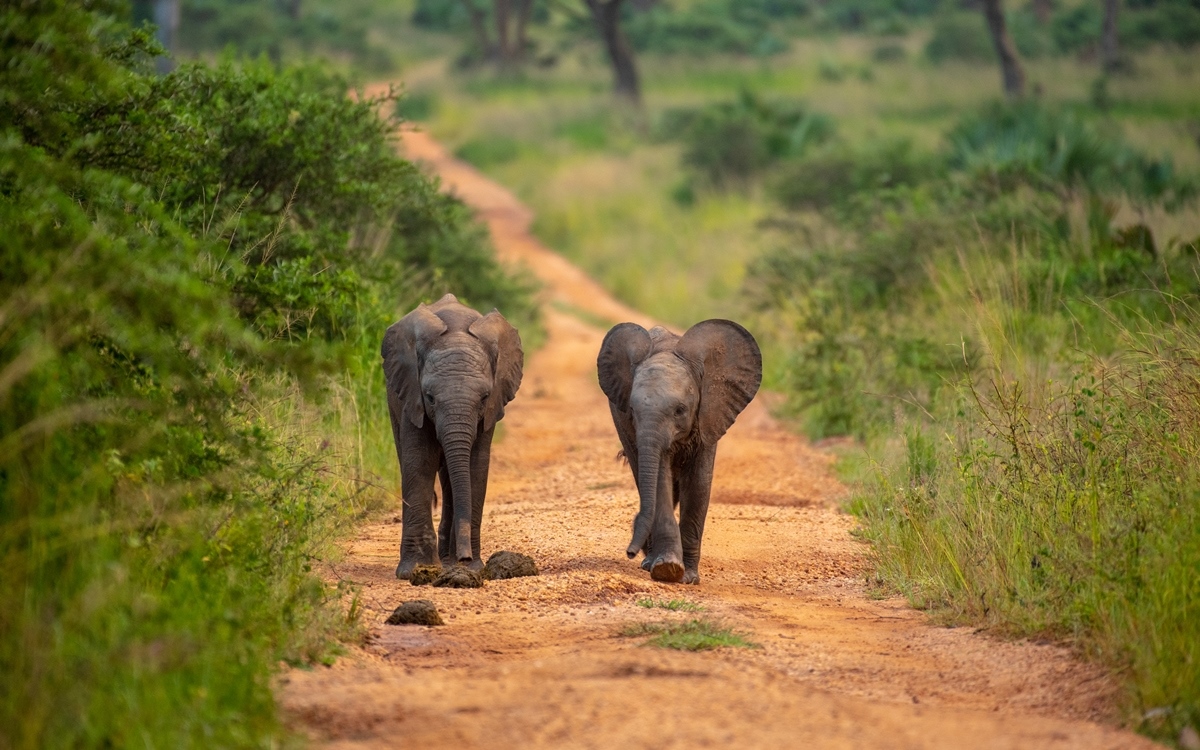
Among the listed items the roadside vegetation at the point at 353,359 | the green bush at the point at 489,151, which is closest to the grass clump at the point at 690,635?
the roadside vegetation at the point at 353,359

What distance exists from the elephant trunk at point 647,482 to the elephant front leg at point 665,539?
198 mm

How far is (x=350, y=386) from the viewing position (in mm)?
10711

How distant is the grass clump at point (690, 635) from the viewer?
6.34 m

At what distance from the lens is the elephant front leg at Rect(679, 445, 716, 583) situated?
839 centimetres

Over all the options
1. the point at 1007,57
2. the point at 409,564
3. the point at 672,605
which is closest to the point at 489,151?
the point at 1007,57

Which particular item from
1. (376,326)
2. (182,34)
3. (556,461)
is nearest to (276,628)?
(376,326)

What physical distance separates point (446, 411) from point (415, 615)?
1422 mm

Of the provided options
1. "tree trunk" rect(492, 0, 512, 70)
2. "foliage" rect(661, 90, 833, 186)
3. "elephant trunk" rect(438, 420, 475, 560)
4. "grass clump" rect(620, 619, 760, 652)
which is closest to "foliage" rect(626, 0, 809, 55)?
"tree trunk" rect(492, 0, 512, 70)

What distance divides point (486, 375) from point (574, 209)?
74.0 ft

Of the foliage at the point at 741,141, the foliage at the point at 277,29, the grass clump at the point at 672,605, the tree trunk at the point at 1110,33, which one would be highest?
the foliage at the point at 277,29

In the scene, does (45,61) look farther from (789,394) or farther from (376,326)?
(789,394)

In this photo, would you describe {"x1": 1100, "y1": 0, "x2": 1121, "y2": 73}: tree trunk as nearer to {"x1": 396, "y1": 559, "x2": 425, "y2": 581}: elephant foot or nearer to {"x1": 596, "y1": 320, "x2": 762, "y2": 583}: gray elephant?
{"x1": 596, "y1": 320, "x2": 762, "y2": 583}: gray elephant

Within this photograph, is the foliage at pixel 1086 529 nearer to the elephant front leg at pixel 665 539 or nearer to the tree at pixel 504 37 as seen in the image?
the elephant front leg at pixel 665 539

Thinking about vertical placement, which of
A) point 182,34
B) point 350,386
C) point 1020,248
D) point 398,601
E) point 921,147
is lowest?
point 398,601
